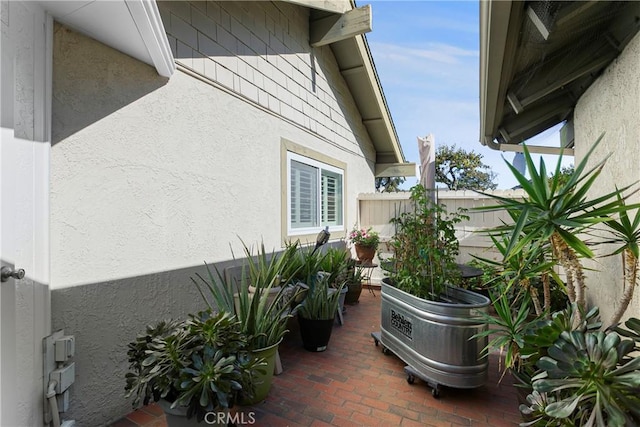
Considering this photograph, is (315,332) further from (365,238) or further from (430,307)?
(365,238)

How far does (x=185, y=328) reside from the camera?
2199 mm

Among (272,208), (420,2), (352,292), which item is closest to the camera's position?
(272,208)

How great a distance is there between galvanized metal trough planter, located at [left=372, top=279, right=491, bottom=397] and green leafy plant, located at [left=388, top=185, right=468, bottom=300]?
0.28 meters

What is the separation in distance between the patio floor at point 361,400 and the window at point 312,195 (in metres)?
2.41

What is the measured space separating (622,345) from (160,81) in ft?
13.7

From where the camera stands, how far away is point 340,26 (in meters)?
5.71

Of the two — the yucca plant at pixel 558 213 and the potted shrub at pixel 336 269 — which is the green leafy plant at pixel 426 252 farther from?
the potted shrub at pixel 336 269

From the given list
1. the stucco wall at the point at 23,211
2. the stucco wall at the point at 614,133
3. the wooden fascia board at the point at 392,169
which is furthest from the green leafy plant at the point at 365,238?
the stucco wall at the point at 23,211

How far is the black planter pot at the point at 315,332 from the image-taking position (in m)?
3.71

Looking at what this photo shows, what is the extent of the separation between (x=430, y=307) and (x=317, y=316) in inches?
58.3

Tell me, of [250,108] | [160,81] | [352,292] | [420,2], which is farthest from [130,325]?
[420,2]

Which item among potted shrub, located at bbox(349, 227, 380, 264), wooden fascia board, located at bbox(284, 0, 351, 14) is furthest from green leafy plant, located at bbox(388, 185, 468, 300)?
potted shrub, located at bbox(349, 227, 380, 264)

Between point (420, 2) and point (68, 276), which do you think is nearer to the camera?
point (68, 276)

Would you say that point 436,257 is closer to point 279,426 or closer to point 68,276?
point 279,426
